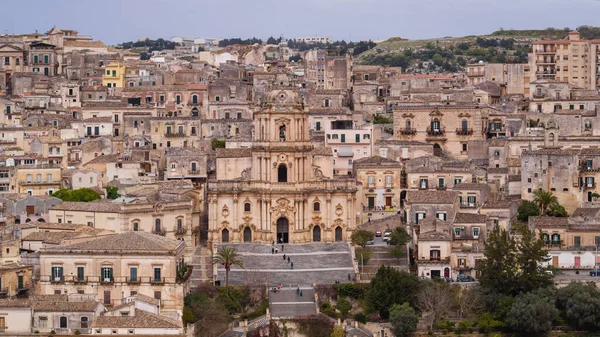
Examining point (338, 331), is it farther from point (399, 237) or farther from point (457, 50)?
point (457, 50)

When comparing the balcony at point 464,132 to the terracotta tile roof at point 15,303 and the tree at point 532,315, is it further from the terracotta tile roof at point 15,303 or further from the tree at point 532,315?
the terracotta tile roof at point 15,303

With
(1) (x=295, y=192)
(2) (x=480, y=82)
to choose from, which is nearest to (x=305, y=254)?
(1) (x=295, y=192)

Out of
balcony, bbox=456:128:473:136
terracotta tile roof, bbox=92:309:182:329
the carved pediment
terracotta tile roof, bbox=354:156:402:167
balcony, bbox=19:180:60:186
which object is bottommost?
terracotta tile roof, bbox=92:309:182:329

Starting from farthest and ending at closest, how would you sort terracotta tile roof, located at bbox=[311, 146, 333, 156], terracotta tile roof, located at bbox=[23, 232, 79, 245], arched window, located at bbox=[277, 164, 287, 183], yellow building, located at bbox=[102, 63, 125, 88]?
yellow building, located at bbox=[102, 63, 125, 88] < terracotta tile roof, located at bbox=[311, 146, 333, 156] < arched window, located at bbox=[277, 164, 287, 183] < terracotta tile roof, located at bbox=[23, 232, 79, 245]

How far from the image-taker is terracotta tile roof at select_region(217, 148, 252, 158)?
96.3m

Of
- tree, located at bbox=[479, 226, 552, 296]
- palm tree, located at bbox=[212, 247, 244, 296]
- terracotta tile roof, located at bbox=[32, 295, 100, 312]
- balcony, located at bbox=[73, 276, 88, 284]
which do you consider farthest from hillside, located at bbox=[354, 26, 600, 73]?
terracotta tile roof, located at bbox=[32, 295, 100, 312]

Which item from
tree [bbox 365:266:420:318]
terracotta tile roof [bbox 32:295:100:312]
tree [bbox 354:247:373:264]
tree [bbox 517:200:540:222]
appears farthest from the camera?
tree [bbox 517:200:540:222]

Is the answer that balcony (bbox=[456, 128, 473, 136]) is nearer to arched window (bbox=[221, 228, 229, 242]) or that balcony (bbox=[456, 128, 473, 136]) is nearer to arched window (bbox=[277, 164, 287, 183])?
arched window (bbox=[277, 164, 287, 183])

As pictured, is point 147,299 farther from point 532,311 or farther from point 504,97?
point 504,97

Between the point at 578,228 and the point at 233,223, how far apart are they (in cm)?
2005

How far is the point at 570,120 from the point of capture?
107 m

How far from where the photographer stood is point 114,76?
431 ft

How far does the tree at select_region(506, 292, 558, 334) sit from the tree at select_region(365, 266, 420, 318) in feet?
16.4

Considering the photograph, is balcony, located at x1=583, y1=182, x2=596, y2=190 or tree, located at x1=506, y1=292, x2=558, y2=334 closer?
tree, located at x1=506, y1=292, x2=558, y2=334
